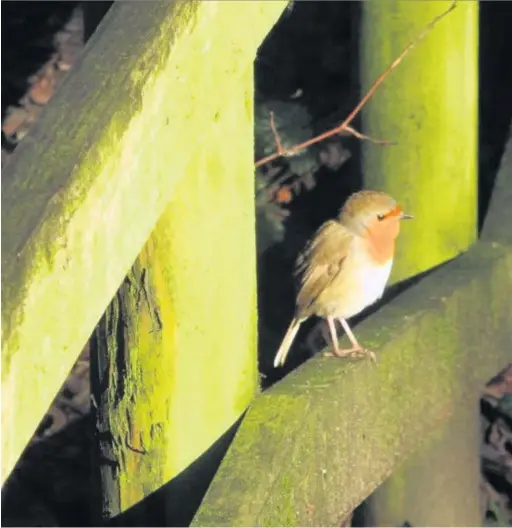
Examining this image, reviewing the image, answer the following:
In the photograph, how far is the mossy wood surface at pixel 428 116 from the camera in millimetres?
2508

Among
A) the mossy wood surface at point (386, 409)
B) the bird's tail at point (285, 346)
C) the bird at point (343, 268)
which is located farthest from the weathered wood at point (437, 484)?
the bird's tail at point (285, 346)

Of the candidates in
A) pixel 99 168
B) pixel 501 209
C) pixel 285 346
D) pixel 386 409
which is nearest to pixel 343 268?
pixel 285 346

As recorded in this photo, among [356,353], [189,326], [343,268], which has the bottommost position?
[343,268]

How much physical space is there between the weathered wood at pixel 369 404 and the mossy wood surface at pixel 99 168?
38 centimetres

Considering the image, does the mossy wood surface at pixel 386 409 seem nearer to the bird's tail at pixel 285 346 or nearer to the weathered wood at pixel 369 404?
the weathered wood at pixel 369 404

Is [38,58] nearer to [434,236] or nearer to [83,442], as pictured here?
[83,442]

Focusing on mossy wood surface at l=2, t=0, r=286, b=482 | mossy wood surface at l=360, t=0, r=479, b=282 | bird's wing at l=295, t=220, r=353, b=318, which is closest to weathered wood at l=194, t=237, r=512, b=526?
Result: mossy wood surface at l=360, t=0, r=479, b=282

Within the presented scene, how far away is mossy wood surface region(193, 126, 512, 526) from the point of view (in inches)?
66.2

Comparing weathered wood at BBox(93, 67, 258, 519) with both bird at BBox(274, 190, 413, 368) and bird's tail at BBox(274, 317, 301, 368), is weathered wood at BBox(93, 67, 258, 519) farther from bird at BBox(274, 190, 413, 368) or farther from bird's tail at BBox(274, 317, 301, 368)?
bird's tail at BBox(274, 317, 301, 368)

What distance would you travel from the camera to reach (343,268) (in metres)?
3.22

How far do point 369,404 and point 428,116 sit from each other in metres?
0.71

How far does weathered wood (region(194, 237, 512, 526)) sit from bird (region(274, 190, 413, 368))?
408mm

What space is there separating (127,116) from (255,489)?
0.53 metres

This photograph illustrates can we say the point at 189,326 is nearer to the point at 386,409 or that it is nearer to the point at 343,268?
the point at 386,409
